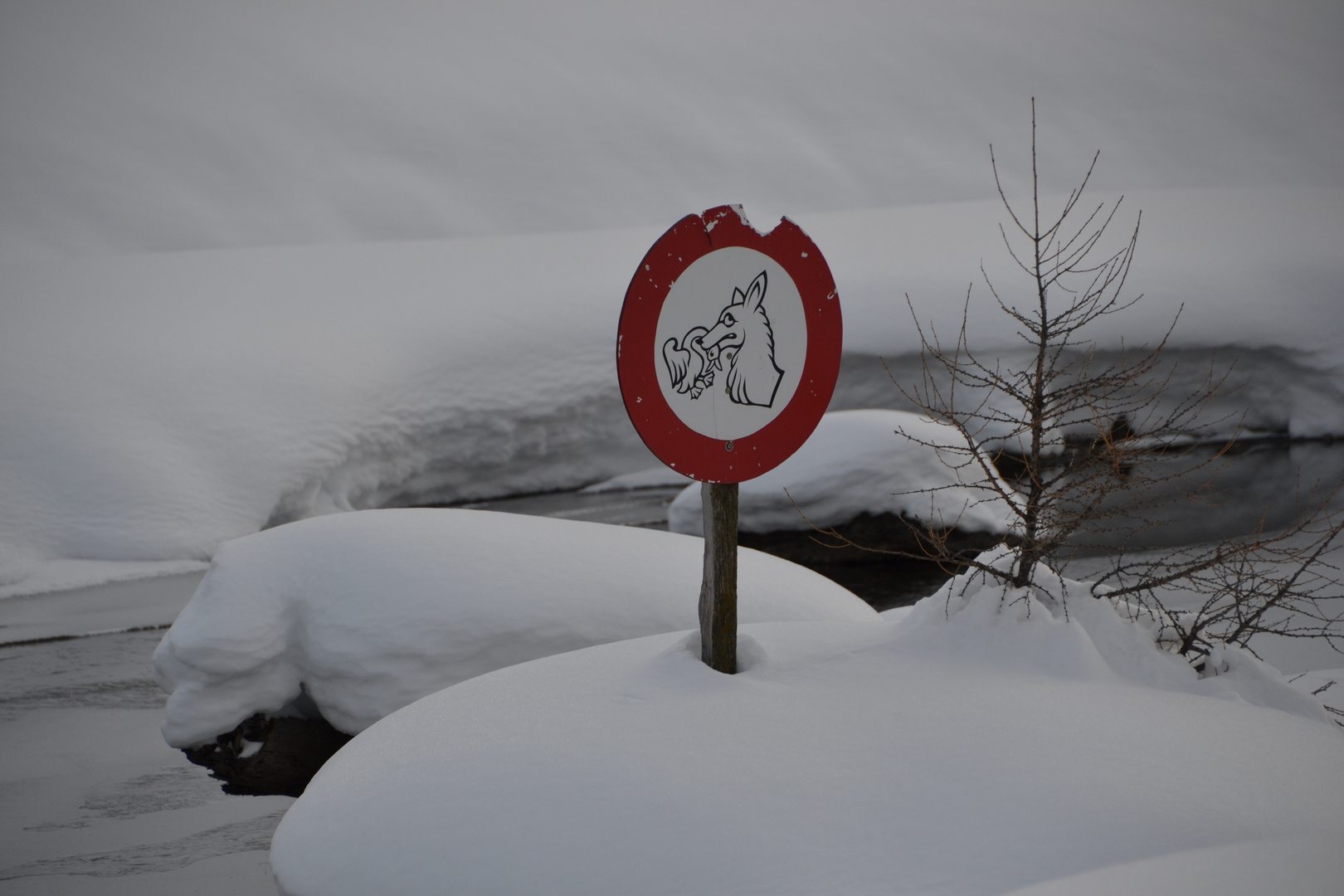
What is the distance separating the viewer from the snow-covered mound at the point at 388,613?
326 cm

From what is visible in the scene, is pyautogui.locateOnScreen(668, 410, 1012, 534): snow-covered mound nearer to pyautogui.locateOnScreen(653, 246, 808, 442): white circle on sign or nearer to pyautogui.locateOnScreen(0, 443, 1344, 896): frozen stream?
pyautogui.locateOnScreen(0, 443, 1344, 896): frozen stream

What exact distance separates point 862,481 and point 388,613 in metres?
4.18

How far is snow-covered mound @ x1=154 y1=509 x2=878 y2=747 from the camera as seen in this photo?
3.26 m

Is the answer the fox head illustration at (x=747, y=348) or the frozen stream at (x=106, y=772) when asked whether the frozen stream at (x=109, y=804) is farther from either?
the fox head illustration at (x=747, y=348)

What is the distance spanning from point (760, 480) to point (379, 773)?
5444 millimetres

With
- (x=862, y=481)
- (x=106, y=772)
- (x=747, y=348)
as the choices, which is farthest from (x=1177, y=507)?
(x=106, y=772)

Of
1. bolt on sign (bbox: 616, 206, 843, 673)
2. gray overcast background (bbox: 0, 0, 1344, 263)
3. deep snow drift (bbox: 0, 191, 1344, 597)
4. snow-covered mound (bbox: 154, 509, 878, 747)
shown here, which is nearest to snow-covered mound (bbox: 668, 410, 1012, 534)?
snow-covered mound (bbox: 154, 509, 878, 747)

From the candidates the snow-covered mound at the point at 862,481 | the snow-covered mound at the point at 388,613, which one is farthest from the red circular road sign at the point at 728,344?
the snow-covered mound at the point at 862,481

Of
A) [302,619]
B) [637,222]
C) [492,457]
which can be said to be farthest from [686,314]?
[637,222]

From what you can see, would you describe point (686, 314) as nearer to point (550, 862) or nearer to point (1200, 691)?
A: point (550, 862)

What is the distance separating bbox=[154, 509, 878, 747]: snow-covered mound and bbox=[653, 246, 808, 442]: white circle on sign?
129cm

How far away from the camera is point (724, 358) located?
233 centimetres

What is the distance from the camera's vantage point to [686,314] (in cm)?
230

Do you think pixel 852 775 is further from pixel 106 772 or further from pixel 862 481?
pixel 862 481
